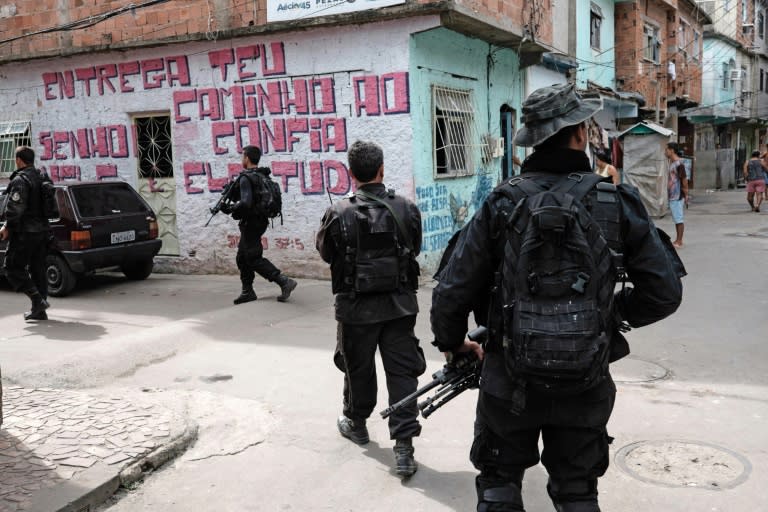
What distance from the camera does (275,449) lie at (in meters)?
4.21

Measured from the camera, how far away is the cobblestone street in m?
3.67

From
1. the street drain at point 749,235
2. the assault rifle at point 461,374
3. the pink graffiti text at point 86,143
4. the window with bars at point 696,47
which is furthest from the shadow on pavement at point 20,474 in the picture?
the window with bars at point 696,47

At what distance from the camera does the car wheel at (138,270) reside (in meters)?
10.4

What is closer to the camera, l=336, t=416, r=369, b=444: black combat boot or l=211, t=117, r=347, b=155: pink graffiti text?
l=336, t=416, r=369, b=444: black combat boot

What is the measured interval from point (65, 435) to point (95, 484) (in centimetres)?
74

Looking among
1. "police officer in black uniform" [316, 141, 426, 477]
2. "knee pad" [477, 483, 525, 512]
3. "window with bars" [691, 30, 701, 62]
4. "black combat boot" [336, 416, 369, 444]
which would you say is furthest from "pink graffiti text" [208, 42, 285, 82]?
"window with bars" [691, 30, 701, 62]

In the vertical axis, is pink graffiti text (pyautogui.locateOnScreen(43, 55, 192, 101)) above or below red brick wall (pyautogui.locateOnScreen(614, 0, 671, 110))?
below

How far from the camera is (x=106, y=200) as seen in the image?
9.62m

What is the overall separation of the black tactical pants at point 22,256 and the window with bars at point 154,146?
389cm

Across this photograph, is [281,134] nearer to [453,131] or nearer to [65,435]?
[453,131]

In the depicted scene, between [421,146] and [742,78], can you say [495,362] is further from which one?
[742,78]

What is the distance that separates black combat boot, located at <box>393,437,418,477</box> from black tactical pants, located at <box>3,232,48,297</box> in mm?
5358

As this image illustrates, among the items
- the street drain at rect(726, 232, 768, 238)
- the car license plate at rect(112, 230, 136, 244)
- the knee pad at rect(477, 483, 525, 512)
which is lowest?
the street drain at rect(726, 232, 768, 238)

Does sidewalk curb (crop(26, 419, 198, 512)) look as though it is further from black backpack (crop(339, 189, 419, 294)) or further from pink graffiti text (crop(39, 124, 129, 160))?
pink graffiti text (crop(39, 124, 129, 160))
